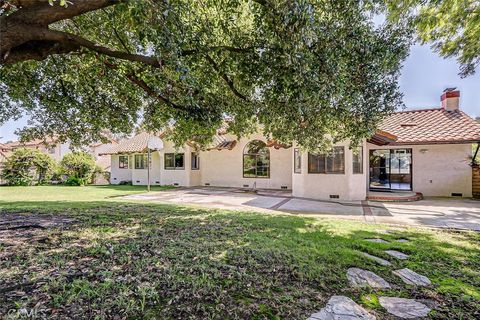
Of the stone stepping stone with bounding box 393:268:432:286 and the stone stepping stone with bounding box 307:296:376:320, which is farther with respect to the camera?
the stone stepping stone with bounding box 393:268:432:286

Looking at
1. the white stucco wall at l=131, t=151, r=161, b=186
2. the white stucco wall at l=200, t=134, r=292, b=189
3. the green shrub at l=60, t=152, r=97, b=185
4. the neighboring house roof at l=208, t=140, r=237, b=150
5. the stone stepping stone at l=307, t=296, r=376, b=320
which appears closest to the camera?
the stone stepping stone at l=307, t=296, r=376, b=320

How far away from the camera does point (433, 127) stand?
14.8 m

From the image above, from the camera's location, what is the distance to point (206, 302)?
281 cm

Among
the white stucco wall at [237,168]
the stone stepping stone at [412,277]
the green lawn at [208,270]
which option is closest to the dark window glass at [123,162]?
the white stucco wall at [237,168]

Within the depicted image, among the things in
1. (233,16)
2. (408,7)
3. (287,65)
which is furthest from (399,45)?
(233,16)

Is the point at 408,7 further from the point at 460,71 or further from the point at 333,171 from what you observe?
the point at 333,171

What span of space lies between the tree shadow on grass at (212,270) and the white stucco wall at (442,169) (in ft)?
32.9

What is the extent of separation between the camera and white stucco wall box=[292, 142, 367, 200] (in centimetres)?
1300

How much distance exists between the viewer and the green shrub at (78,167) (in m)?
23.3

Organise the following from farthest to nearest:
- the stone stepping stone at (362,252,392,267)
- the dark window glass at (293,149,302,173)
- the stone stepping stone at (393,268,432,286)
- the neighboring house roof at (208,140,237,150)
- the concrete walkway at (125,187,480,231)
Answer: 1. the neighboring house roof at (208,140,237,150)
2. the dark window glass at (293,149,302,173)
3. the concrete walkway at (125,187,480,231)
4. the stone stepping stone at (362,252,392,267)
5. the stone stepping stone at (393,268,432,286)

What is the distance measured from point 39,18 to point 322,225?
25.7 ft

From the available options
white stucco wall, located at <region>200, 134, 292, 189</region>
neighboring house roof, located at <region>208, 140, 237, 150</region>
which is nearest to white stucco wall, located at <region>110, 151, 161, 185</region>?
white stucco wall, located at <region>200, 134, 292, 189</region>

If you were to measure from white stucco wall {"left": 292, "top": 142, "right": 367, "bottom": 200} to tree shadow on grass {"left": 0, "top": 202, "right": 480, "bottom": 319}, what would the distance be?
22.1 ft

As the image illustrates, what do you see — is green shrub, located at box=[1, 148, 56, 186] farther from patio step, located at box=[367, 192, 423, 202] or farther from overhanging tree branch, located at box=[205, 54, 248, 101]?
patio step, located at box=[367, 192, 423, 202]
